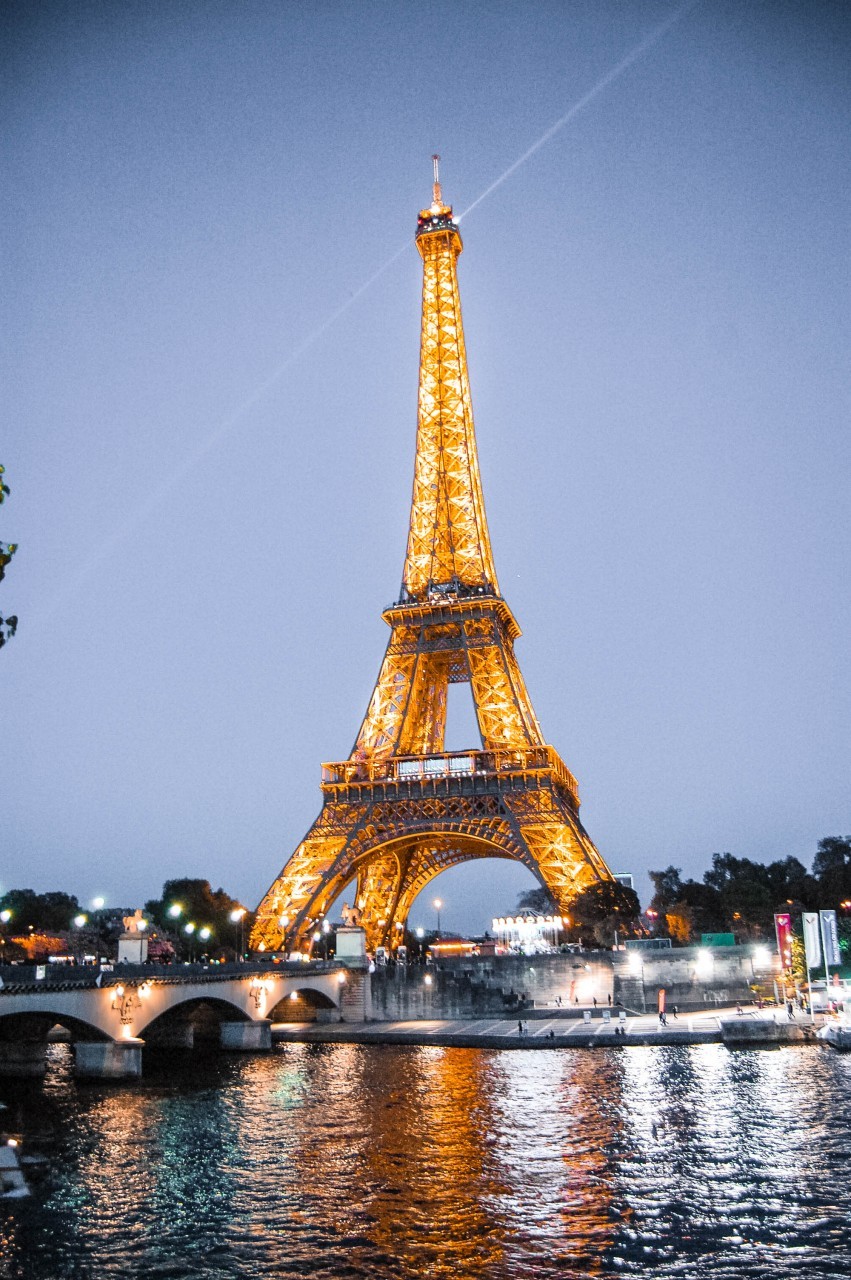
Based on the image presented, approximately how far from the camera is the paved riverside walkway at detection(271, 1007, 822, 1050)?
4662 centimetres

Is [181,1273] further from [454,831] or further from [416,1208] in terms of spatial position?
[454,831]

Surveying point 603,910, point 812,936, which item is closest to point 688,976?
point 603,910

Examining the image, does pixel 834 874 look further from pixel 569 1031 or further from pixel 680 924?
pixel 569 1031

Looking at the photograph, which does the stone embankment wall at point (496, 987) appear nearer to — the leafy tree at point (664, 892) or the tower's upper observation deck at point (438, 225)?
the leafy tree at point (664, 892)

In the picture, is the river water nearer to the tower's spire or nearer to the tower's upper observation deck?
the tower's spire

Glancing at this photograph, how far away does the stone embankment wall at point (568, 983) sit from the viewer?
198 feet

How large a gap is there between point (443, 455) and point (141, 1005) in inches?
1985

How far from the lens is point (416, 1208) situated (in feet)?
68.4

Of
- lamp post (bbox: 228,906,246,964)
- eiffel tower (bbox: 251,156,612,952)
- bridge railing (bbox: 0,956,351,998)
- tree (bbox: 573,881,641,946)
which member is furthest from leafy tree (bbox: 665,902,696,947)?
bridge railing (bbox: 0,956,351,998)

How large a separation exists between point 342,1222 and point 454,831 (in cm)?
4504

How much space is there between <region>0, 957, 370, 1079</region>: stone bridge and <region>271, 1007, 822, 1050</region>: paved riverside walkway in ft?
10.2

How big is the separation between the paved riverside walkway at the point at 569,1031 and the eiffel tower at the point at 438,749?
720 cm

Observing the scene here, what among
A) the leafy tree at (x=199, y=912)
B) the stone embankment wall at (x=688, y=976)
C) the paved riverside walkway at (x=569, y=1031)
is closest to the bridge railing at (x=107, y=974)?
the paved riverside walkway at (x=569, y=1031)

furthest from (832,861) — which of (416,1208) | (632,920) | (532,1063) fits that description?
(416,1208)
